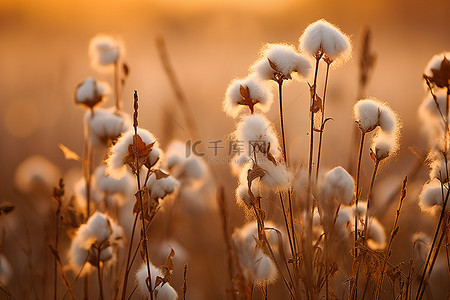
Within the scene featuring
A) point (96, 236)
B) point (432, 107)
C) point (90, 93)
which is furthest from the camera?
point (90, 93)

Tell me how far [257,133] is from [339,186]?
28 cm

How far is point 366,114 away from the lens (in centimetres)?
156

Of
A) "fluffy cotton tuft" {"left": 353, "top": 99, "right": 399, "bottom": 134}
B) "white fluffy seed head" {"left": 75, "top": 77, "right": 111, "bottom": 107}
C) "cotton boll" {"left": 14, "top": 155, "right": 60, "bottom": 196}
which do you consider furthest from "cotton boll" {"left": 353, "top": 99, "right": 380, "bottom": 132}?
"cotton boll" {"left": 14, "top": 155, "right": 60, "bottom": 196}

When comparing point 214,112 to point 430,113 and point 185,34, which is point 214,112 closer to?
point 185,34

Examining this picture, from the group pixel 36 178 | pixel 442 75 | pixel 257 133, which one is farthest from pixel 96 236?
pixel 36 178

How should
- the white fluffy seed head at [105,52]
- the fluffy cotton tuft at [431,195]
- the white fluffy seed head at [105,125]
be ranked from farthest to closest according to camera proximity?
the white fluffy seed head at [105,52] < the white fluffy seed head at [105,125] < the fluffy cotton tuft at [431,195]

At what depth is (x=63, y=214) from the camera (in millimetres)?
1868

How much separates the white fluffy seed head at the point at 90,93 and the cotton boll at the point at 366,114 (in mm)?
1020

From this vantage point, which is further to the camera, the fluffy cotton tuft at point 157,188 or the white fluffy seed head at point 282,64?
the fluffy cotton tuft at point 157,188

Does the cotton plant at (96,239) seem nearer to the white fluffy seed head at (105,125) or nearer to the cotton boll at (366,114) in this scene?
the white fluffy seed head at (105,125)

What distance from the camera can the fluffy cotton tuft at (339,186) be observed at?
1.48 metres

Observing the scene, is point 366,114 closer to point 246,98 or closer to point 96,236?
point 246,98

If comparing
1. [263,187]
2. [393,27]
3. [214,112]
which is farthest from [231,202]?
[393,27]

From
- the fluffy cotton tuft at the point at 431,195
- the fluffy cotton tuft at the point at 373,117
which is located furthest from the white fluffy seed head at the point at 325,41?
the fluffy cotton tuft at the point at 431,195
